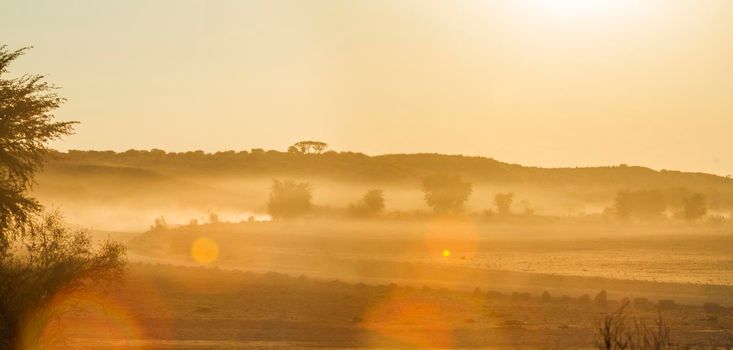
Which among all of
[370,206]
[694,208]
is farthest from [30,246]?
[694,208]

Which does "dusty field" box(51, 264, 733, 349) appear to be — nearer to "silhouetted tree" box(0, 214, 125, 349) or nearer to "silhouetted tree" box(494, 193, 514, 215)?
"silhouetted tree" box(0, 214, 125, 349)

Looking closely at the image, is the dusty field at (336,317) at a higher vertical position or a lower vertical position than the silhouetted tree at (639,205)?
lower

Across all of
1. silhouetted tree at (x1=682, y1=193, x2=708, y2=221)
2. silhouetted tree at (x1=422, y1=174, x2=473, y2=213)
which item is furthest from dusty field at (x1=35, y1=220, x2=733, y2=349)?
silhouetted tree at (x1=422, y1=174, x2=473, y2=213)

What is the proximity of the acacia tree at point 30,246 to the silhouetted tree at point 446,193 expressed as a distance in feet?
257

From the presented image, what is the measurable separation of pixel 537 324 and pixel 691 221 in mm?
66135

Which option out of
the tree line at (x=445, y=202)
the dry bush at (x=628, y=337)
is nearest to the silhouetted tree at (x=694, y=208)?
the tree line at (x=445, y=202)

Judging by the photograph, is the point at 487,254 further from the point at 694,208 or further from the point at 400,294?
the point at 694,208

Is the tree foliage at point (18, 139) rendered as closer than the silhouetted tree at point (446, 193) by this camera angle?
Yes

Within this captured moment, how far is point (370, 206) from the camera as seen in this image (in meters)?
95.7

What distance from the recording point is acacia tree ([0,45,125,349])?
19.0m

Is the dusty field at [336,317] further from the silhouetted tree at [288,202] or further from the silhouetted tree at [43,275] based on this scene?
the silhouetted tree at [288,202]

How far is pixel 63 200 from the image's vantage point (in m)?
115

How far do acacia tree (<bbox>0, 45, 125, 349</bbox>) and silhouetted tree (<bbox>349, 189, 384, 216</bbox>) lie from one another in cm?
7062

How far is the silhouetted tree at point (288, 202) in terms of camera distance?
8919cm
